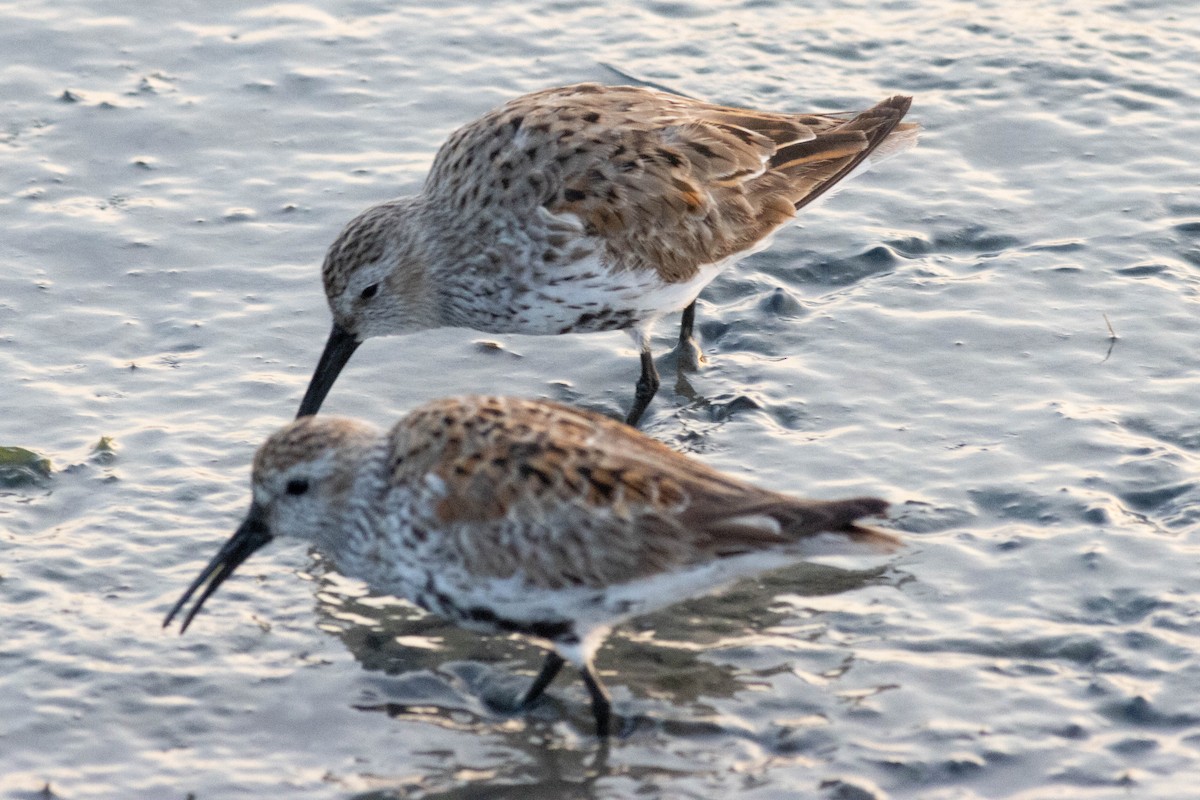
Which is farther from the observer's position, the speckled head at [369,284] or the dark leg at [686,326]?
the dark leg at [686,326]

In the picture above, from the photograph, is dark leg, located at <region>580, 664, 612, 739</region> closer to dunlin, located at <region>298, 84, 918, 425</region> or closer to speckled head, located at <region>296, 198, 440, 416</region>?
dunlin, located at <region>298, 84, 918, 425</region>

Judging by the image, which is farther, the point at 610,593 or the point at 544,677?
the point at 544,677

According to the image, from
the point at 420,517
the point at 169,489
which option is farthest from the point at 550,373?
the point at 420,517

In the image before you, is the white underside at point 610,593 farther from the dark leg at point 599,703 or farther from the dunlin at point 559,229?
the dunlin at point 559,229

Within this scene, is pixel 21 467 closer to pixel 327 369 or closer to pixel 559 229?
pixel 327 369

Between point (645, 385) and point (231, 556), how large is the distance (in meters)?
3.01

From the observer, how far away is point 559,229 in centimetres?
928

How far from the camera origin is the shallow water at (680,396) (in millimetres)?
7227

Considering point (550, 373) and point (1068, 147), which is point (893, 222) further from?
point (550, 373)

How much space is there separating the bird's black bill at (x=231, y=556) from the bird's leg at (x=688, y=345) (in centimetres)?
334

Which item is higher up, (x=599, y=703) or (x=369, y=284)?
(x=369, y=284)

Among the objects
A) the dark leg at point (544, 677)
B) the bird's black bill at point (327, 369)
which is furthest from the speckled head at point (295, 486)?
the bird's black bill at point (327, 369)

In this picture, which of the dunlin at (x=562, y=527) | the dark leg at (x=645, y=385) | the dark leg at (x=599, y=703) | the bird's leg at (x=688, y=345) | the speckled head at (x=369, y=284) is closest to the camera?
the dunlin at (x=562, y=527)

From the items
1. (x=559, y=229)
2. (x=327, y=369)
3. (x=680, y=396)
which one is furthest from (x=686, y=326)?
(x=327, y=369)
